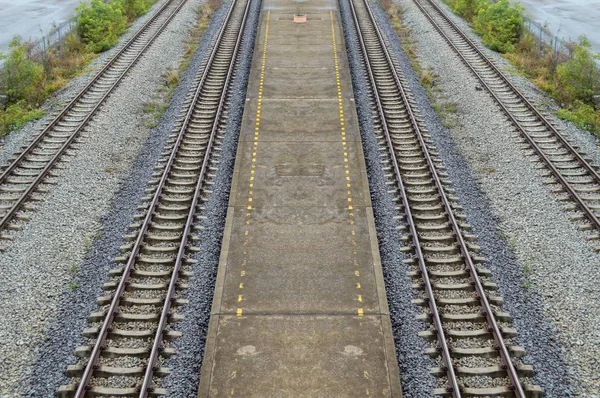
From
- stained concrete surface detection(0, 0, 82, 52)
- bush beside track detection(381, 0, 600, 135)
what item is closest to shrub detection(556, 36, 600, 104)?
bush beside track detection(381, 0, 600, 135)

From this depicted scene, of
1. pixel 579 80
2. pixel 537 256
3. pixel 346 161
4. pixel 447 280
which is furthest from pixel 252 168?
pixel 579 80

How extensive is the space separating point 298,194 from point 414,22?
19916 mm

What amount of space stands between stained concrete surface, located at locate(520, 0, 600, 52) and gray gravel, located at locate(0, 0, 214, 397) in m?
23.4

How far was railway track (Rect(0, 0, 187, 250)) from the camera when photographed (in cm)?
1489

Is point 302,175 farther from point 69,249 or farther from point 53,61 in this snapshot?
point 53,61

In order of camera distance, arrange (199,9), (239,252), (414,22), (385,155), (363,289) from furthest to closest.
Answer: (199,9) < (414,22) < (385,155) < (239,252) < (363,289)

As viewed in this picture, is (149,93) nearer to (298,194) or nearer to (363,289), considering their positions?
(298,194)

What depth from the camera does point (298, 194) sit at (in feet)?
51.1

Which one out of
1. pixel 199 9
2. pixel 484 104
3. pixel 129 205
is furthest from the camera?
pixel 199 9

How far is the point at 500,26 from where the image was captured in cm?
2861

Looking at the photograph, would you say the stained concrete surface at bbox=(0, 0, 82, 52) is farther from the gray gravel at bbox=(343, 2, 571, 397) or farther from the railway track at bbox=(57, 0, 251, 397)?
the gray gravel at bbox=(343, 2, 571, 397)

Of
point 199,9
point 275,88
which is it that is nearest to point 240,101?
point 275,88

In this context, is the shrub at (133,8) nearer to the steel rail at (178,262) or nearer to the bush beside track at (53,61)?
the bush beside track at (53,61)

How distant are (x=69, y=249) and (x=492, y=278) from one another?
8838mm
